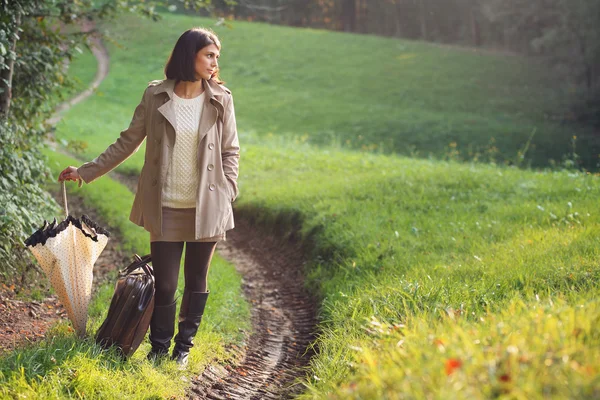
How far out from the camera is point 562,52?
2669 cm

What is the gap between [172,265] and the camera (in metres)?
4.69

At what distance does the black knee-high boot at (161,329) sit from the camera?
4.76 metres

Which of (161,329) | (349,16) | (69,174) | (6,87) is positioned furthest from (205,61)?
(349,16)

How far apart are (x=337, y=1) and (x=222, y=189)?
154 ft

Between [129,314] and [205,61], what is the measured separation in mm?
1870

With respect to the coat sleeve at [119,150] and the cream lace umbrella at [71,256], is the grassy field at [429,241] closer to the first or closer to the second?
the cream lace umbrella at [71,256]

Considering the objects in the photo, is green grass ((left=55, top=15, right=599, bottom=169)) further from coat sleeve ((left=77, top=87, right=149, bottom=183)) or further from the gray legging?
the gray legging

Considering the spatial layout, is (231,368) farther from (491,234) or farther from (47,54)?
(47,54)

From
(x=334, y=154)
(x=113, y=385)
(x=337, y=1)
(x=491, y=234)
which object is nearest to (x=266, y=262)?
(x=491, y=234)

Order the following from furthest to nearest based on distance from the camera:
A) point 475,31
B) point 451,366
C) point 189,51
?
point 475,31, point 189,51, point 451,366

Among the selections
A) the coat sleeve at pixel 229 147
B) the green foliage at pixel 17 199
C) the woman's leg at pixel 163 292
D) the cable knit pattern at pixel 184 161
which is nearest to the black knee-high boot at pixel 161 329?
the woman's leg at pixel 163 292

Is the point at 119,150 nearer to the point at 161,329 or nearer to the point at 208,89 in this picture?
the point at 208,89

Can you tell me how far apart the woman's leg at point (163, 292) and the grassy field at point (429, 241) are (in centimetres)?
115

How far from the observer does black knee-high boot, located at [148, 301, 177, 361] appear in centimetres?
476
